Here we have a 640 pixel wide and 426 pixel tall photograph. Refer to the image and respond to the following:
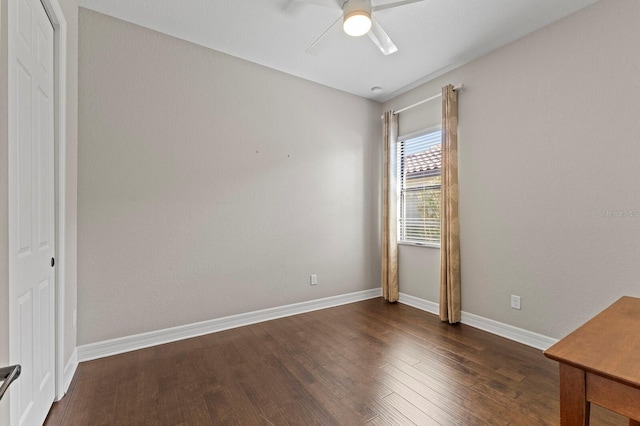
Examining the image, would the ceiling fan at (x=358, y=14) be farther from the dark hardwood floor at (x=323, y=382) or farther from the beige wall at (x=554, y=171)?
the dark hardwood floor at (x=323, y=382)

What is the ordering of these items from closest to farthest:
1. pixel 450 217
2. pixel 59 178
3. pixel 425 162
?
1. pixel 59 178
2. pixel 450 217
3. pixel 425 162

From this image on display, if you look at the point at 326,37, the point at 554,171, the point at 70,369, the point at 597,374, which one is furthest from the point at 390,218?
the point at 70,369

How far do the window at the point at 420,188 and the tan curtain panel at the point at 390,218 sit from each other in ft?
0.36

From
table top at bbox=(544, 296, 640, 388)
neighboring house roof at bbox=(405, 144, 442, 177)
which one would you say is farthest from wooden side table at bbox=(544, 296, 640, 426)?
neighboring house roof at bbox=(405, 144, 442, 177)

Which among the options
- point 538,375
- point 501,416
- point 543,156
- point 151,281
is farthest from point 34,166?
point 543,156

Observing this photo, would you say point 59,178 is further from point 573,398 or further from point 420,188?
point 420,188

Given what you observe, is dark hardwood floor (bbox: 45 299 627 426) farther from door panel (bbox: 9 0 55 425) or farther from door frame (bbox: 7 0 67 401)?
door panel (bbox: 9 0 55 425)

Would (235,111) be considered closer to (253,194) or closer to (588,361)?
(253,194)

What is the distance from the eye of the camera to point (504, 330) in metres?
2.79

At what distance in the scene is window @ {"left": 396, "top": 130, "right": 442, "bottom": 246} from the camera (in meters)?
3.55

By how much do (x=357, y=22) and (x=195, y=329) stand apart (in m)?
3.07

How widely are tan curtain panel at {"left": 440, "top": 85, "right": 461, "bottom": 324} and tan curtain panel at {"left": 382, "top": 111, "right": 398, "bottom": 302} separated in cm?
79

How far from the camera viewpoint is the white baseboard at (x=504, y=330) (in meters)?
2.53

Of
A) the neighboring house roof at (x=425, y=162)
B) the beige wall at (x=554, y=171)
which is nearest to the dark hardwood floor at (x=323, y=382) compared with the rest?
the beige wall at (x=554, y=171)
